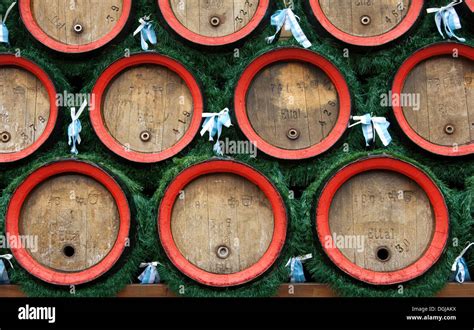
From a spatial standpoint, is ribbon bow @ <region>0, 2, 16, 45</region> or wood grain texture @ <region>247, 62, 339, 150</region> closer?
wood grain texture @ <region>247, 62, 339, 150</region>

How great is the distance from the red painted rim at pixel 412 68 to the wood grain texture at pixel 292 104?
1.37 ft

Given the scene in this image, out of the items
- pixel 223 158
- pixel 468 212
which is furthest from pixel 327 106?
pixel 468 212

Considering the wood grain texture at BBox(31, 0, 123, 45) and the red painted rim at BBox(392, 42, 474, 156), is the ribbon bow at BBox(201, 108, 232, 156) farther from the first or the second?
the red painted rim at BBox(392, 42, 474, 156)

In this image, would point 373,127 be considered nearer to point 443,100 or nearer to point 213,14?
point 443,100

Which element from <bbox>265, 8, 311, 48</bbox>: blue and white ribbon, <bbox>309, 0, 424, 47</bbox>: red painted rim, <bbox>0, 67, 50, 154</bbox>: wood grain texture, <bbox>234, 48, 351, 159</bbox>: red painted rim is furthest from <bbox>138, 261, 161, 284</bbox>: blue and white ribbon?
<bbox>309, 0, 424, 47</bbox>: red painted rim

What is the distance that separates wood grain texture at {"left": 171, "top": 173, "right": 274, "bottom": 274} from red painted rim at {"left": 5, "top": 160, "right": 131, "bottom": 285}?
1.14 ft

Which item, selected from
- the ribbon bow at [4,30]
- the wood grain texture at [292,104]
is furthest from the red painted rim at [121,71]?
the ribbon bow at [4,30]

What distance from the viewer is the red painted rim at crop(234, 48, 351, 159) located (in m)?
5.18

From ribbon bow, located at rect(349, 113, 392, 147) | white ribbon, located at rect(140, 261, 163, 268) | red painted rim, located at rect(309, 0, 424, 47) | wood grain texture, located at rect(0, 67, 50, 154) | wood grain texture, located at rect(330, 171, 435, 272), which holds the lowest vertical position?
white ribbon, located at rect(140, 261, 163, 268)

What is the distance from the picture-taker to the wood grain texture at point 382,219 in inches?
198

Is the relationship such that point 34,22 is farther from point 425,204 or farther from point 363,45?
point 425,204

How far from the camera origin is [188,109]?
210 inches

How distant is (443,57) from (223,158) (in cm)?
165
